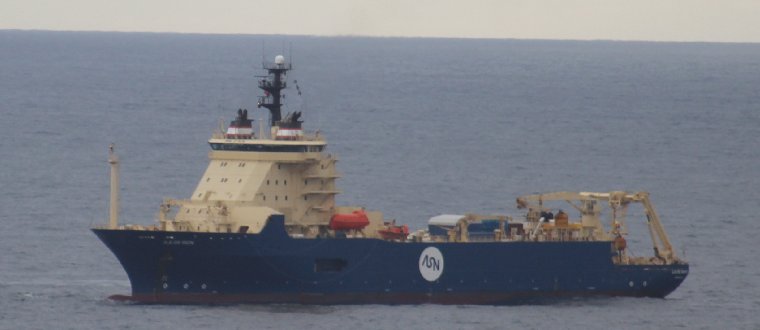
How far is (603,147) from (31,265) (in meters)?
63.6

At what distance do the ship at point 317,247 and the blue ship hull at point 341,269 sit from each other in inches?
1.3

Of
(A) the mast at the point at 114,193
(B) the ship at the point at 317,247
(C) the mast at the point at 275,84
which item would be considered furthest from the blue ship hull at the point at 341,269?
(C) the mast at the point at 275,84

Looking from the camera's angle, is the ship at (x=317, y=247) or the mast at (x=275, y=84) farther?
the mast at (x=275, y=84)

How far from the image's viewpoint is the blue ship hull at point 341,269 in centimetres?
7688

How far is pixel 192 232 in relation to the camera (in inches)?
3012

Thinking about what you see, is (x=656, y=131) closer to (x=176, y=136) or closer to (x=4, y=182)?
(x=176, y=136)

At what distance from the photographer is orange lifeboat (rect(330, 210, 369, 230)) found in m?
79.6

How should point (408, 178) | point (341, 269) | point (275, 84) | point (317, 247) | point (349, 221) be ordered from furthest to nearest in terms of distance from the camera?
point (408, 178)
point (275, 84)
point (349, 221)
point (341, 269)
point (317, 247)

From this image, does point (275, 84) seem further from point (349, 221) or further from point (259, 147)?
point (349, 221)

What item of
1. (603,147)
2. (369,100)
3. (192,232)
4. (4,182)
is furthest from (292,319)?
(369,100)

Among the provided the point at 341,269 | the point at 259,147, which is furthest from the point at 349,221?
the point at 259,147

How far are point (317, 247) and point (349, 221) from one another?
1892 millimetres

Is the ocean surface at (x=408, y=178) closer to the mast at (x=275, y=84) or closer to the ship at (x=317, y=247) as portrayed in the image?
the ship at (x=317, y=247)

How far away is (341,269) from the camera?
258ft
